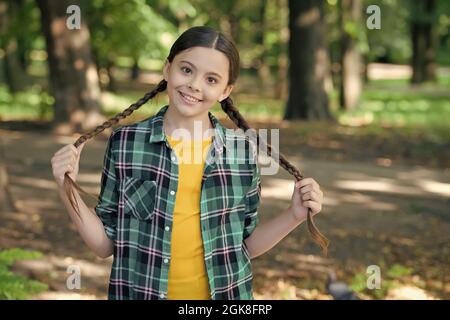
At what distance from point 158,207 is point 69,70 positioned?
13002 mm

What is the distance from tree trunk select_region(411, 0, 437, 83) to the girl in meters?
34.2

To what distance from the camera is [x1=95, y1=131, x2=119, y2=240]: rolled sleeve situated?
2.42m

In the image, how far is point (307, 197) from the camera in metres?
2.37

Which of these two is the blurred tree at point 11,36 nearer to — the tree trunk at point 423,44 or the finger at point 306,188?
the finger at point 306,188

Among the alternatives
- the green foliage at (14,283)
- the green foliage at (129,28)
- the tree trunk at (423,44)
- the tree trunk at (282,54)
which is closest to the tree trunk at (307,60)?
the green foliage at (129,28)

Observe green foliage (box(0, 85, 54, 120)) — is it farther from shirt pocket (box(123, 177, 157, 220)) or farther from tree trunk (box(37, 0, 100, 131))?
shirt pocket (box(123, 177, 157, 220))

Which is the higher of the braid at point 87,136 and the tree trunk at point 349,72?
the tree trunk at point 349,72

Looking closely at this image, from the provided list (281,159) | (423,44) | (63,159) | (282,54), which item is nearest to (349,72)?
(282,54)

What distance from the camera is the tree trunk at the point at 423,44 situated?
34875 mm

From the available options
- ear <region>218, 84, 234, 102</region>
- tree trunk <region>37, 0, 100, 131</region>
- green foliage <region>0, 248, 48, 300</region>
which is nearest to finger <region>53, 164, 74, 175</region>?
ear <region>218, 84, 234, 102</region>

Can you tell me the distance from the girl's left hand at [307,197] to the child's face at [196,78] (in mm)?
428

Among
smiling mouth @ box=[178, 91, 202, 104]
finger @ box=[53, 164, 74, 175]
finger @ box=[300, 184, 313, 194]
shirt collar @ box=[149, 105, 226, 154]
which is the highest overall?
smiling mouth @ box=[178, 91, 202, 104]
